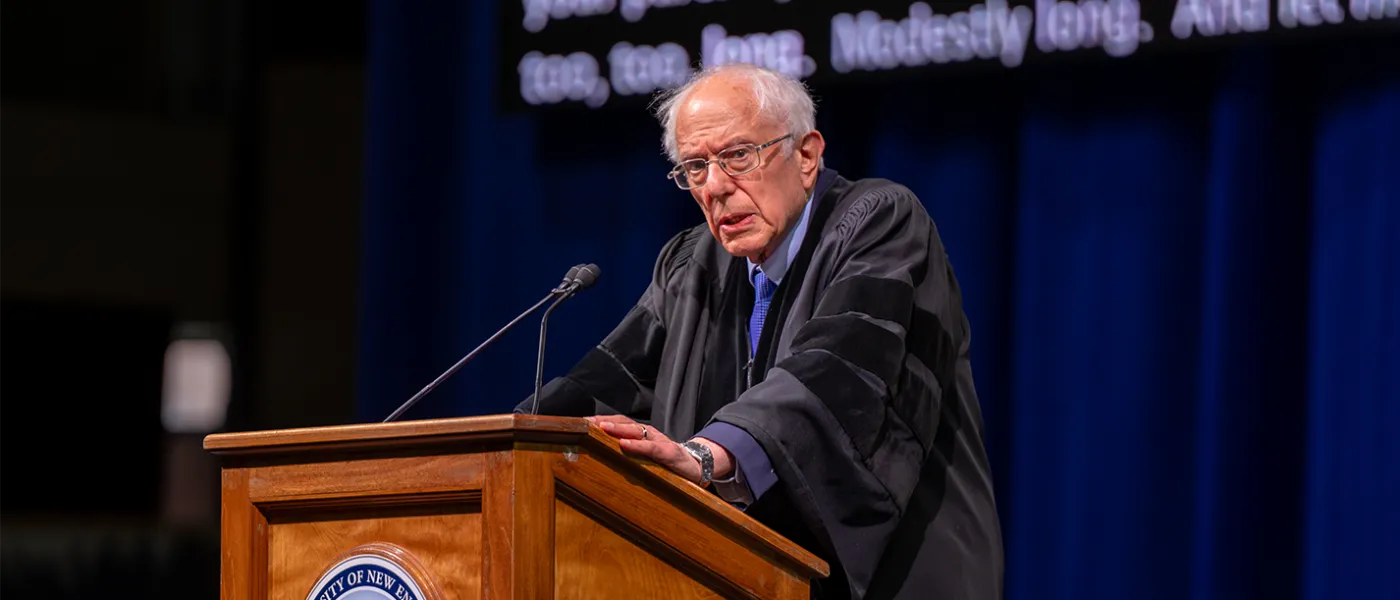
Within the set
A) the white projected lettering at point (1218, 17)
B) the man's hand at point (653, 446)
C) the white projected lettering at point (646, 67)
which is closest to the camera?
the man's hand at point (653, 446)

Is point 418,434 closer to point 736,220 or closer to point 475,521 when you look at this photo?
point 475,521

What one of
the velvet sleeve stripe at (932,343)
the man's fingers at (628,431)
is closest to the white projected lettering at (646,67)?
the velvet sleeve stripe at (932,343)

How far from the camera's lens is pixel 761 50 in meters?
3.77

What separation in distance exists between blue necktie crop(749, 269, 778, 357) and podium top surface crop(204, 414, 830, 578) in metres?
0.59

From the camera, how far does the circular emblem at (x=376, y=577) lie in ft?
5.89

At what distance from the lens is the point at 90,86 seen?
26.6 ft

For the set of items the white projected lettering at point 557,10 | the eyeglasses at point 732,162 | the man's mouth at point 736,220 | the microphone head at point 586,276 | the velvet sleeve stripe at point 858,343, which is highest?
the white projected lettering at point 557,10

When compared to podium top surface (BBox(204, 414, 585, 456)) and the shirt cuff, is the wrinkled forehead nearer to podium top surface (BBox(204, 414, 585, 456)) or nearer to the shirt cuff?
the shirt cuff

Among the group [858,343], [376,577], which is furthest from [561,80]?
[376,577]

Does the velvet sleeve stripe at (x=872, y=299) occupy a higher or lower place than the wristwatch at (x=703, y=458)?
higher

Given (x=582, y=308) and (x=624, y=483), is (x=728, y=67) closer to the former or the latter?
(x=624, y=483)

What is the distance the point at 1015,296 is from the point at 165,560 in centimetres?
354

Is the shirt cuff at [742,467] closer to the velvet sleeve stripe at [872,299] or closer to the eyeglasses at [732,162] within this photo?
the velvet sleeve stripe at [872,299]

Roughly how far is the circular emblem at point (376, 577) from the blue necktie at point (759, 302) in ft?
2.82
